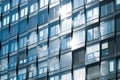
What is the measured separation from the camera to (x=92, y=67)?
172 feet

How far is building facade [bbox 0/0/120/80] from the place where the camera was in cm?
5159

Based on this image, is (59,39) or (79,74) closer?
(79,74)

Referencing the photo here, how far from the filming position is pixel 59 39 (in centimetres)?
5844

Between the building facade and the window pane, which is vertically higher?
the building facade

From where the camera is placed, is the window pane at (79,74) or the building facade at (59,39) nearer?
the building facade at (59,39)

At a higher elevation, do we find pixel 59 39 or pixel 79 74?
pixel 59 39

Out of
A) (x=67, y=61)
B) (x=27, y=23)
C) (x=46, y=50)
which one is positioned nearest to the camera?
(x=67, y=61)

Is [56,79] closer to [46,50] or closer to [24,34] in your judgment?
[46,50]

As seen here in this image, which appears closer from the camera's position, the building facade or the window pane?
the building facade

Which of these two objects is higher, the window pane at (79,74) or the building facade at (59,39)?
the building facade at (59,39)

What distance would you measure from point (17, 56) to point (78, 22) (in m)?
13.5

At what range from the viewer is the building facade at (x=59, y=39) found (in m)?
51.6

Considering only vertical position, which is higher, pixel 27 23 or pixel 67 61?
pixel 27 23

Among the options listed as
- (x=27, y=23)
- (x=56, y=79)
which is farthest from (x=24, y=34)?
(x=56, y=79)
